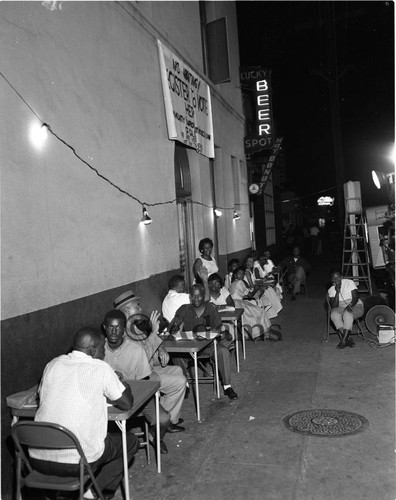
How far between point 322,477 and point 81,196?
4.03 m

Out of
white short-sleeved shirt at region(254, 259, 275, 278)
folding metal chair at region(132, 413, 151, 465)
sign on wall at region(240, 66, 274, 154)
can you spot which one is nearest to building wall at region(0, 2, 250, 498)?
folding metal chair at region(132, 413, 151, 465)

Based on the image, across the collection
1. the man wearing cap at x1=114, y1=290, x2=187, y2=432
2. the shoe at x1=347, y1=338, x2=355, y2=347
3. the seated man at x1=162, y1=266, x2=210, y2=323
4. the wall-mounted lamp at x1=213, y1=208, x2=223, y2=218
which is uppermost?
the wall-mounted lamp at x1=213, y1=208, x2=223, y2=218

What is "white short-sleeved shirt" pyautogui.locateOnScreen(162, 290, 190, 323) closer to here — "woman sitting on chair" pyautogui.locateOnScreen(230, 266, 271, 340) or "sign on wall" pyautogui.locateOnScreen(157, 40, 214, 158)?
"woman sitting on chair" pyautogui.locateOnScreen(230, 266, 271, 340)

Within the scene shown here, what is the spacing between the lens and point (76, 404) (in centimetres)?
328

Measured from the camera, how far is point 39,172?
4.87 meters

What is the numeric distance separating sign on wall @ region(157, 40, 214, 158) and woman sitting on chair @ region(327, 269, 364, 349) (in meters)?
4.25

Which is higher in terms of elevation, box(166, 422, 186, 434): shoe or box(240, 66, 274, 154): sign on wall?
box(240, 66, 274, 154): sign on wall

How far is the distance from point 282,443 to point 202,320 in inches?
85.1

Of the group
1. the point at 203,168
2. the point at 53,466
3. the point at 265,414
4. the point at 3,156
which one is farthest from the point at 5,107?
the point at 203,168

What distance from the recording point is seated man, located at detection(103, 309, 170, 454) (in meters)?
4.65

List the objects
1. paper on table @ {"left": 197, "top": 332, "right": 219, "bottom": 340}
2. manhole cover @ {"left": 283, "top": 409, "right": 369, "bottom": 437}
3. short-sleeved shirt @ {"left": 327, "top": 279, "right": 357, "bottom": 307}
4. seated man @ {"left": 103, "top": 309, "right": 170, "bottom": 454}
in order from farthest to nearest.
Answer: short-sleeved shirt @ {"left": 327, "top": 279, "right": 357, "bottom": 307}, paper on table @ {"left": 197, "top": 332, "right": 219, "bottom": 340}, manhole cover @ {"left": 283, "top": 409, "right": 369, "bottom": 437}, seated man @ {"left": 103, "top": 309, "right": 170, "bottom": 454}

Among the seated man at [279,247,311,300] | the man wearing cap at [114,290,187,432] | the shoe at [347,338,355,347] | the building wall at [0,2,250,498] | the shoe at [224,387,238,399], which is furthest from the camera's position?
the seated man at [279,247,311,300]

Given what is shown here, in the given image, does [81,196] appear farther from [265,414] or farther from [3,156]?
[265,414]

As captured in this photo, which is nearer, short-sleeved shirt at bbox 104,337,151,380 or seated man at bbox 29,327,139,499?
seated man at bbox 29,327,139,499
